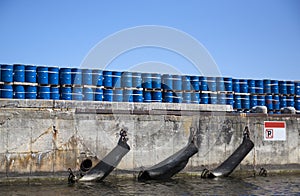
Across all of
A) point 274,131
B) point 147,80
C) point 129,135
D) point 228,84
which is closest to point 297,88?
point 228,84

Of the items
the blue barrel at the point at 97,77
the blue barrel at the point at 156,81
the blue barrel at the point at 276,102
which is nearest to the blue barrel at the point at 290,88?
the blue barrel at the point at 276,102

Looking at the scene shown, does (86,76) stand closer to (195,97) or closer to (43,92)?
(43,92)

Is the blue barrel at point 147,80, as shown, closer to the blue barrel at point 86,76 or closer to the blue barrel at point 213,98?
the blue barrel at point 86,76

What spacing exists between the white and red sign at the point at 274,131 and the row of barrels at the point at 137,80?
12.0ft

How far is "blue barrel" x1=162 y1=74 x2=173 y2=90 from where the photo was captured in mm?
18172

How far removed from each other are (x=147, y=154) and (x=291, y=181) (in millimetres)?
5166

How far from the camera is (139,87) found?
17.6m

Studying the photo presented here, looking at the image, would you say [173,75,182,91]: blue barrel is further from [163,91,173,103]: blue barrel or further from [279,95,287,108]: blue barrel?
[279,95,287,108]: blue barrel

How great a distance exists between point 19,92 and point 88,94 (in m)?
2.61

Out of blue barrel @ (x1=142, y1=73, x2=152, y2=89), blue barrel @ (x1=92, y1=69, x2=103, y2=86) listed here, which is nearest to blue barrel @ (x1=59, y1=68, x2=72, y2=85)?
blue barrel @ (x1=92, y1=69, x2=103, y2=86)

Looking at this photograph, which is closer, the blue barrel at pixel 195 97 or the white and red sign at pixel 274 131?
the white and red sign at pixel 274 131

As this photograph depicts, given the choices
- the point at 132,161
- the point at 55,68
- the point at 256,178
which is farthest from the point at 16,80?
the point at 256,178

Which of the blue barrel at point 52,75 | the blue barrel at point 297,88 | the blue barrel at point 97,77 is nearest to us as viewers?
the blue barrel at point 52,75

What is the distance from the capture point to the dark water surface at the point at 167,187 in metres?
11.6
